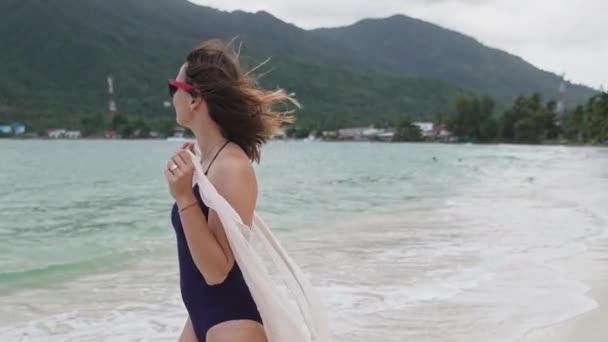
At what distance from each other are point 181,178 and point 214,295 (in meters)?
0.37

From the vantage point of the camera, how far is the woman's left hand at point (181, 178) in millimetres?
2043

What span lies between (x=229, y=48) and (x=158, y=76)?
153 metres

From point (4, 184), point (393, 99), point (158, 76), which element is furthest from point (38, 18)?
point (4, 184)

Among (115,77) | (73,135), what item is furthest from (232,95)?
(115,77)

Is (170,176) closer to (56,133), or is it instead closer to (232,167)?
(232,167)

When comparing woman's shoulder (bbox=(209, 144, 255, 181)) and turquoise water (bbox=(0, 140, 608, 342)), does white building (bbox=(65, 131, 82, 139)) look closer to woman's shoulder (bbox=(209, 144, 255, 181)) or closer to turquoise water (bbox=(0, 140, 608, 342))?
turquoise water (bbox=(0, 140, 608, 342))

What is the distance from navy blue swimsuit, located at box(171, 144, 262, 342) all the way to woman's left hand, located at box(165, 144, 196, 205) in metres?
0.05

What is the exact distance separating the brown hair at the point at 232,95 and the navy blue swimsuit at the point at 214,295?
0.26 metres

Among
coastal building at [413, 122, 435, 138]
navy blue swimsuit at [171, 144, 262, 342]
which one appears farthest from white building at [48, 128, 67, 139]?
navy blue swimsuit at [171, 144, 262, 342]

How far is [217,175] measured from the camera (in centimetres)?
210

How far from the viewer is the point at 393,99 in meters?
184

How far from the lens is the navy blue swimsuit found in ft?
6.97

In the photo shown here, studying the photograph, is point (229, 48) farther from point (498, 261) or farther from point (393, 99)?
point (393, 99)

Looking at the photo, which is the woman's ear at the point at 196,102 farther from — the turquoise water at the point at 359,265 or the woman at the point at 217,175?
the turquoise water at the point at 359,265
